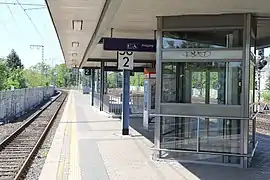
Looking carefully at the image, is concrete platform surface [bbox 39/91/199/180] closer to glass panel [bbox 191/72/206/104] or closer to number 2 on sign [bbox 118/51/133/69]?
glass panel [bbox 191/72/206/104]

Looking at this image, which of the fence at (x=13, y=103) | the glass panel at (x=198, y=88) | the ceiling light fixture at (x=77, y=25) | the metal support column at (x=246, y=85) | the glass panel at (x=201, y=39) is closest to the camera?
the metal support column at (x=246, y=85)

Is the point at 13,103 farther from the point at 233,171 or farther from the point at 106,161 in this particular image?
the point at 233,171

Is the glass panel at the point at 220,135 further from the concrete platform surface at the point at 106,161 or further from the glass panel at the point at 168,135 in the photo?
the concrete platform surface at the point at 106,161

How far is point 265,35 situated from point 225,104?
3.76 meters

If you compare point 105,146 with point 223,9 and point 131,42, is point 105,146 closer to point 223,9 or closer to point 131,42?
point 131,42

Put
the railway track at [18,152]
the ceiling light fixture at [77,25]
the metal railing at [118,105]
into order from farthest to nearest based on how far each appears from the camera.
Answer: the metal railing at [118,105], the ceiling light fixture at [77,25], the railway track at [18,152]

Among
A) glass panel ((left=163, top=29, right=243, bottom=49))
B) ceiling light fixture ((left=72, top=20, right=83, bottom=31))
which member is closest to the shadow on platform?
glass panel ((left=163, top=29, right=243, bottom=49))

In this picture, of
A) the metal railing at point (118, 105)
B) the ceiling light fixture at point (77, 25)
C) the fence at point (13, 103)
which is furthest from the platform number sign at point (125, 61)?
the metal railing at point (118, 105)

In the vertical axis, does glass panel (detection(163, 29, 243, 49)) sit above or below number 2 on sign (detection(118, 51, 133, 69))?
above

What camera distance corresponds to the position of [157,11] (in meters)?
8.36

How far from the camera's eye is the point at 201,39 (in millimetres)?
8875

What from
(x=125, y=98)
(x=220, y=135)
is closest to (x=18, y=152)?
(x=125, y=98)

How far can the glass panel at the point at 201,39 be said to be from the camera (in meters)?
8.64

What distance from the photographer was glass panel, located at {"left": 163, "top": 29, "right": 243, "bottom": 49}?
8.64 m
